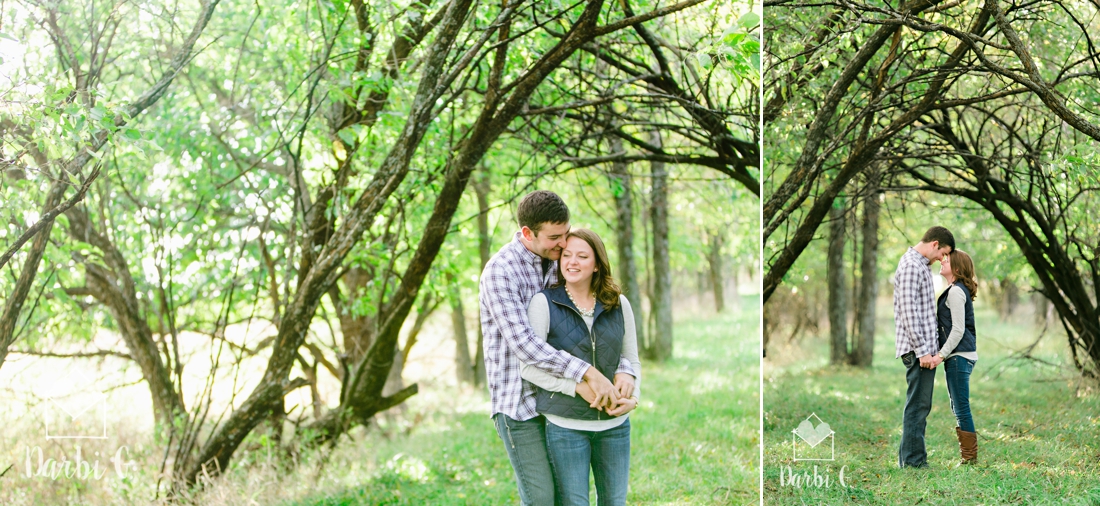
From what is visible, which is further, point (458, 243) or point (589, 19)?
point (458, 243)

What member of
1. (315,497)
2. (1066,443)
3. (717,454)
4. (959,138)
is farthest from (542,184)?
(1066,443)

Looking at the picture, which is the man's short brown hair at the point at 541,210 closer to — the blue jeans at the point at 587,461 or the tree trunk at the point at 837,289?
the blue jeans at the point at 587,461

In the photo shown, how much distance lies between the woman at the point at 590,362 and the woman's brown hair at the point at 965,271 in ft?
4.76

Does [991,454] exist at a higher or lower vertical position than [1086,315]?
lower

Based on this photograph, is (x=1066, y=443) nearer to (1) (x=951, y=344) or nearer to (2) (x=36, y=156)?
(1) (x=951, y=344)

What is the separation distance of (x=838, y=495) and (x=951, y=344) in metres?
0.84

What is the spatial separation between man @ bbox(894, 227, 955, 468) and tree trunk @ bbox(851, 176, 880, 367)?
0.25 meters

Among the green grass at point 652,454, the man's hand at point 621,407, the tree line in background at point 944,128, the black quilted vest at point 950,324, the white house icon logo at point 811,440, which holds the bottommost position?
the green grass at point 652,454

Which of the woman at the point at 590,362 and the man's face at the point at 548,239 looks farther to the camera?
the man's face at the point at 548,239

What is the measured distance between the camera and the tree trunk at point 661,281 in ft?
38.6

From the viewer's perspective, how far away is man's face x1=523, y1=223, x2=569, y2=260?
2990 millimetres

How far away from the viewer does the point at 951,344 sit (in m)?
3.21

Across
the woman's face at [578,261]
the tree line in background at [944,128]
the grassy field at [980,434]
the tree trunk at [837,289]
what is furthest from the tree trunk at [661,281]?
the woman's face at [578,261]

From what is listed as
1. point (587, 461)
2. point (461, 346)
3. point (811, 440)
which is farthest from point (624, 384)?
point (461, 346)
